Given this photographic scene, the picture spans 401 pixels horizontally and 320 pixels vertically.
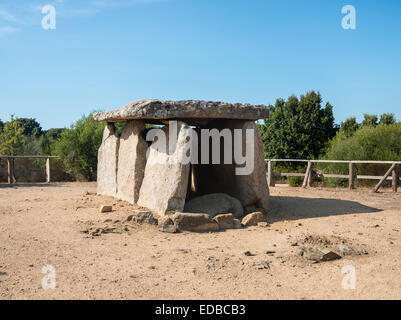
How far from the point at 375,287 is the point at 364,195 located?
7.69 meters

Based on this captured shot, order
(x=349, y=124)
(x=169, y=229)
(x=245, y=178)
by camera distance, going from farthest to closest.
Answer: (x=349, y=124), (x=245, y=178), (x=169, y=229)

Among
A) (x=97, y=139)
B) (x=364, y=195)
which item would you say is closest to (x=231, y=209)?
(x=364, y=195)

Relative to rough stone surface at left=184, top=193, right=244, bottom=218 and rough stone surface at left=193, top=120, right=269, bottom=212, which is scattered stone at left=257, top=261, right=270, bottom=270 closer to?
rough stone surface at left=184, top=193, right=244, bottom=218

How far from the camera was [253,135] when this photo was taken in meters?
7.97

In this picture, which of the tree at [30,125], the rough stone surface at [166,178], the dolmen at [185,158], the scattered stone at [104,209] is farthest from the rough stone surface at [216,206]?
the tree at [30,125]

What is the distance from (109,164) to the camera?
975 centimetres

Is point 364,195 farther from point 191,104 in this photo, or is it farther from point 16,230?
point 16,230

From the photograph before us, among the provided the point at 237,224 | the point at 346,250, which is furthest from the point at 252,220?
the point at 346,250

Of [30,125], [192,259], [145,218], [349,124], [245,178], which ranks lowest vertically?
[192,259]

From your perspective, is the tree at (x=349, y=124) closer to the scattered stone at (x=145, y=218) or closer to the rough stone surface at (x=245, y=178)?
the rough stone surface at (x=245, y=178)

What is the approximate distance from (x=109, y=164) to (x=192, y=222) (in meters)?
4.13

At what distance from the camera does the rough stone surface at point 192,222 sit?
634cm

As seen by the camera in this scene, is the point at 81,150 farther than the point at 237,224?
Yes

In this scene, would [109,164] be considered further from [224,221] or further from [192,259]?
[192,259]
